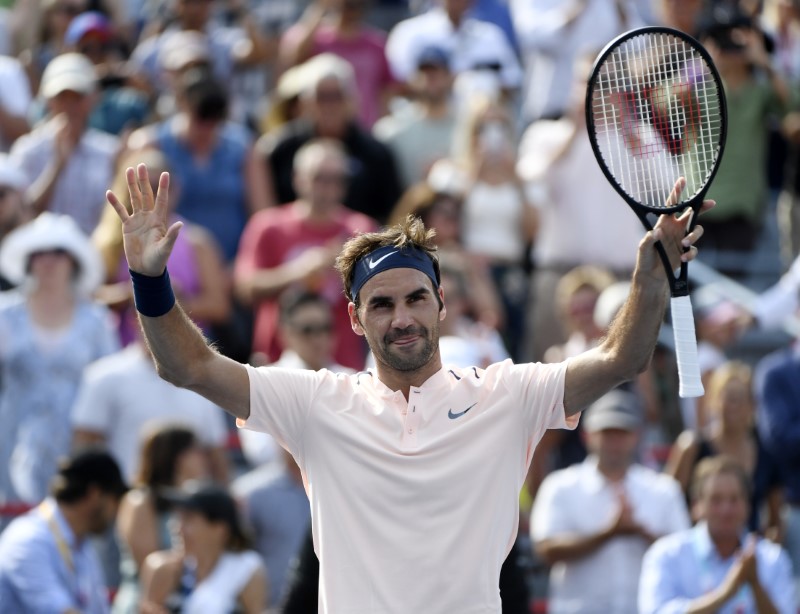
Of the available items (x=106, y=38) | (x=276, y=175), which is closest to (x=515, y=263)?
(x=276, y=175)

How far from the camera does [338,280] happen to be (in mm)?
10898

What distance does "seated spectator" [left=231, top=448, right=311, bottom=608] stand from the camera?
9.26 meters

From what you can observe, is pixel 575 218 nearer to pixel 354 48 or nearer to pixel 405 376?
pixel 354 48

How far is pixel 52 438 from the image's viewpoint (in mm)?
9898

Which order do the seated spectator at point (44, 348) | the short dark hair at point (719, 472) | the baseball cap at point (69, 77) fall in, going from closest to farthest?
the short dark hair at point (719, 472), the seated spectator at point (44, 348), the baseball cap at point (69, 77)

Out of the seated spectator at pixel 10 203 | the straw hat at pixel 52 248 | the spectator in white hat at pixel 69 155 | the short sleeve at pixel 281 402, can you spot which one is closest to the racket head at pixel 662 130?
the short sleeve at pixel 281 402

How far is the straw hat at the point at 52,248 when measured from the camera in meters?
10.1

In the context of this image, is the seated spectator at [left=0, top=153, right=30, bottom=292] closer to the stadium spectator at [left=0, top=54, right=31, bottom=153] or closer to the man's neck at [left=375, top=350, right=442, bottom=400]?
the stadium spectator at [left=0, top=54, right=31, bottom=153]

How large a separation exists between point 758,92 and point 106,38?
480cm

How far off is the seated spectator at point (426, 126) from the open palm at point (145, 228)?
6.95 meters

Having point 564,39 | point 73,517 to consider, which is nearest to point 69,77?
point 564,39

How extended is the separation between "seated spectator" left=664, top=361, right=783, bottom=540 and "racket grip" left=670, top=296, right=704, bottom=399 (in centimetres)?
477

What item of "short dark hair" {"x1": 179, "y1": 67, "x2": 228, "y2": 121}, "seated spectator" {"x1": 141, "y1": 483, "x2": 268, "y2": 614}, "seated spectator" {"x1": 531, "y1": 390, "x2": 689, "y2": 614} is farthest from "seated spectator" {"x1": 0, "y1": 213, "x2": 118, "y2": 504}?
"seated spectator" {"x1": 531, "y1": 390, "x2": 689, "y2": 614}

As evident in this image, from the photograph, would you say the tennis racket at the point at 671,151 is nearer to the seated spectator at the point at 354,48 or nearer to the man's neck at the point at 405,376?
the man's neck at the point at 405,376
